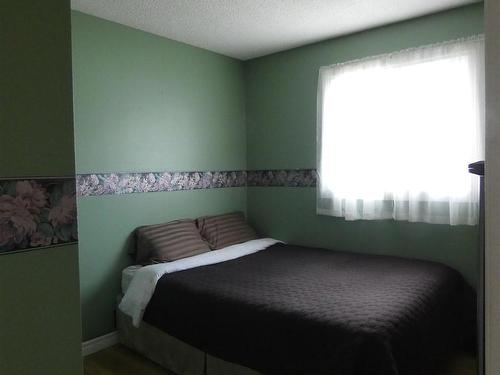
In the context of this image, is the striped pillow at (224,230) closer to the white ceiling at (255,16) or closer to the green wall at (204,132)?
the green wall at (204,132)

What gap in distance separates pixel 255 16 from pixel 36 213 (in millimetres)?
2331

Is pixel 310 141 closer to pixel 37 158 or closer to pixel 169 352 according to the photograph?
pixel 169 352

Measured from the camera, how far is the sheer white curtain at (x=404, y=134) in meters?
2.67

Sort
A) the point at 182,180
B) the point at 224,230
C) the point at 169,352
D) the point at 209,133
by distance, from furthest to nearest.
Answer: the point at 209,133 < the point at 224,230 < the point at 182,180 < the point at 169,352

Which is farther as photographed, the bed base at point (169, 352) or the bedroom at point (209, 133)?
the bedroom at point (209, 133)

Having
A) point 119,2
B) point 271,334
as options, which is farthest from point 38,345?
point 119,2

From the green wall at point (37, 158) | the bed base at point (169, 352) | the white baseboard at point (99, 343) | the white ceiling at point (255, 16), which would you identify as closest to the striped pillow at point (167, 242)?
the bed base at point (169, 352)

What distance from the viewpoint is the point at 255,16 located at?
2.84 m

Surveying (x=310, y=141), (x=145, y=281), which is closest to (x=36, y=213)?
(x=145, y=281)

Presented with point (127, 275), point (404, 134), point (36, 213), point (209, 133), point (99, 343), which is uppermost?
point (209, 133)

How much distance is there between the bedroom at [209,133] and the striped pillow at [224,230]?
0.14 meters

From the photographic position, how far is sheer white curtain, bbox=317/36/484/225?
2668mm

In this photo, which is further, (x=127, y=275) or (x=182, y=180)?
(x=182, y=180)

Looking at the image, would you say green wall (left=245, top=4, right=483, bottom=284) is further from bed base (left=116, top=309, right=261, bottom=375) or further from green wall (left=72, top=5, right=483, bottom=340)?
bed base (left=116, top=309, right=261, bottom=375)
